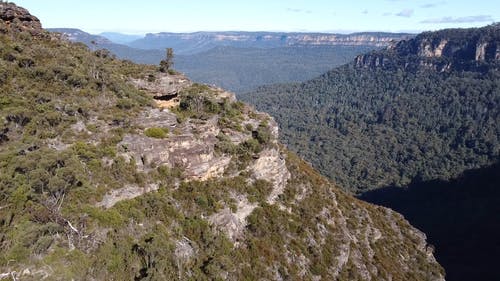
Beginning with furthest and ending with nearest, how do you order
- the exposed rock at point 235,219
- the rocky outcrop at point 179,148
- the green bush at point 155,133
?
1. the green bush at point 155,133
2. the exposed rock at point 235,219
3. the rocky outcrop at point 179,148

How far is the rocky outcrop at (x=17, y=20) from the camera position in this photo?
48.7m

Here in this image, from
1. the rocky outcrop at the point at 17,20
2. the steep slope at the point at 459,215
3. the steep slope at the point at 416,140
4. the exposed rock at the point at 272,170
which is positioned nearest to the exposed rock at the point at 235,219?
the exposed rock at the point at 272,170

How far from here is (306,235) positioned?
45438 millimetres

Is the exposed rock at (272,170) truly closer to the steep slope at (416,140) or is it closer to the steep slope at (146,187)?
the steep slope at (146,187)

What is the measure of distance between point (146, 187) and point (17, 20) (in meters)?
31.7

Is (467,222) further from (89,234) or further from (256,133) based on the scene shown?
(89,234)

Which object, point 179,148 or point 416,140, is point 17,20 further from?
point 416,140

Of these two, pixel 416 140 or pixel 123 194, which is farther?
pixel 416 140

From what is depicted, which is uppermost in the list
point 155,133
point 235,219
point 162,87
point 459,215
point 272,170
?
point 162,87

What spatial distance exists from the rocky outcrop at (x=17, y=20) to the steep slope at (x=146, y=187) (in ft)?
0.62

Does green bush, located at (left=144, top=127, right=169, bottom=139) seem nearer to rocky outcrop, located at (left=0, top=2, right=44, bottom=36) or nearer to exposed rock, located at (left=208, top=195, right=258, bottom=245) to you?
exposed rock, located at (left=208, top=195, right=258, bottom=245)

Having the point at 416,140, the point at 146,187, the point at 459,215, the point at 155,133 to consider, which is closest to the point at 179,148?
the point at 155,133

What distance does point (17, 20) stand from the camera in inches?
1964

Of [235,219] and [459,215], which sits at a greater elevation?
[235,219]
